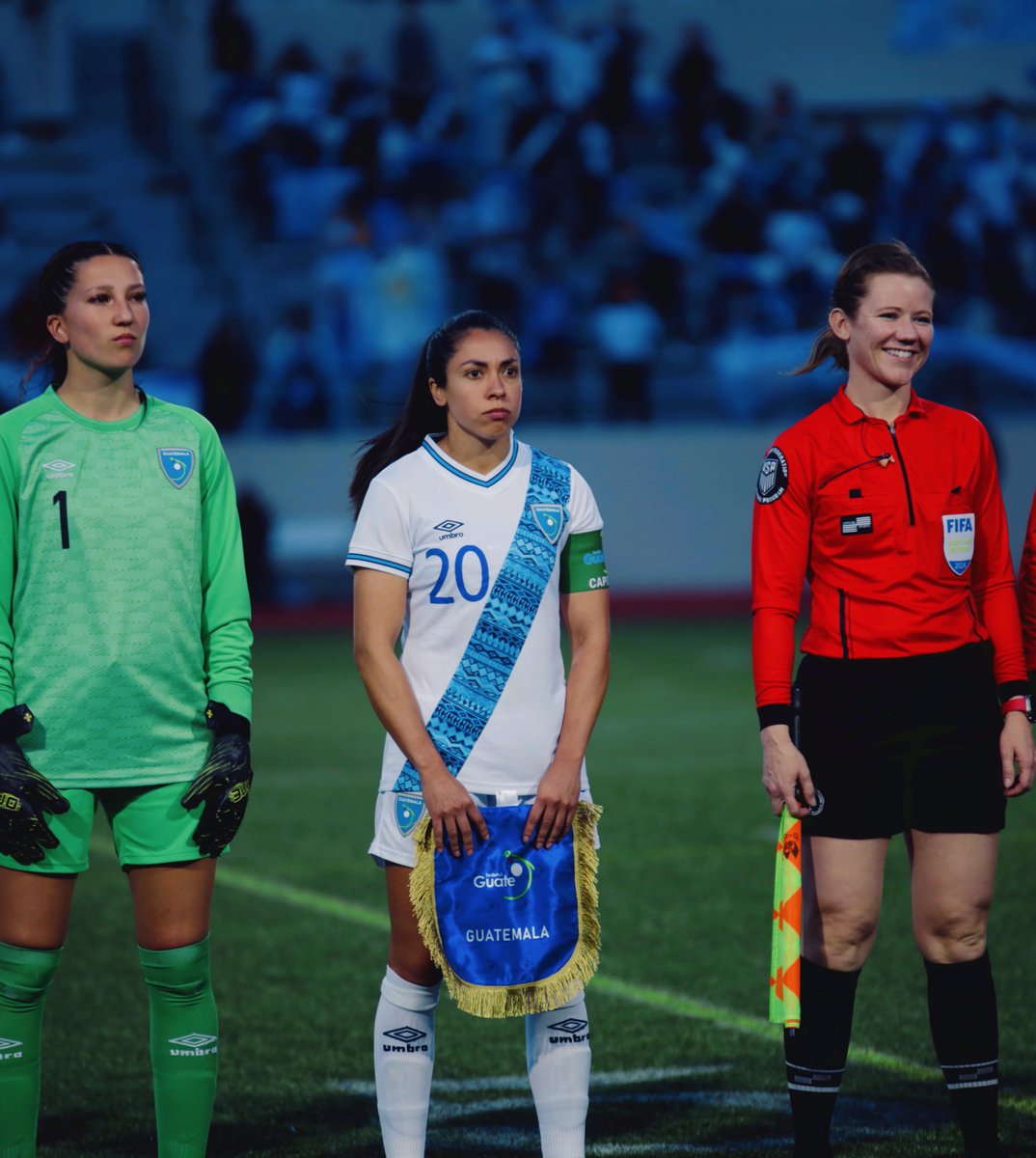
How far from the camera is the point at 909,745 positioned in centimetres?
396

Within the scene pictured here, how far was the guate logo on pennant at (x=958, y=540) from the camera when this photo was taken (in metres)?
3.97

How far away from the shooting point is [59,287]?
3.80 meters

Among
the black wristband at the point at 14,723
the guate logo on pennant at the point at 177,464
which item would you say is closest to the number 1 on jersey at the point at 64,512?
the guate logo on pennant at the point at 177,464

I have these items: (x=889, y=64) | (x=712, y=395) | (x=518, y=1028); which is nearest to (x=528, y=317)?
(x=712, y=395)

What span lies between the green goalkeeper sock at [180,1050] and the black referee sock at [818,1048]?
124 cm

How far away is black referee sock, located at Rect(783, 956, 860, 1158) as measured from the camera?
403 cm

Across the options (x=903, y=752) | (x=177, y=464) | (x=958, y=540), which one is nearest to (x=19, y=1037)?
(x=177, y=464)

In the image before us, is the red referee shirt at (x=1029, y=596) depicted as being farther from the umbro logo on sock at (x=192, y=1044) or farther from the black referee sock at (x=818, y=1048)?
the umbro logo on sock at (x=192, y=1044)

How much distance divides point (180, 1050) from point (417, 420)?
4.57 feet

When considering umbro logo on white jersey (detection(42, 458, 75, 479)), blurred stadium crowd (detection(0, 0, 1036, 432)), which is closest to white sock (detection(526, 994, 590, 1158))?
umbro logo on white jersey (detection(42, 458, 75, 479))

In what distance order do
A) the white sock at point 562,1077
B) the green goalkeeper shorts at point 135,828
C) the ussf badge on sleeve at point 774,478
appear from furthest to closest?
the ussf badge on sleeve at point 774,478
the white sock at point 562,1077
the green goalkeeper shorts at point 135,828

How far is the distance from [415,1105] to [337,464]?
48.5 ft

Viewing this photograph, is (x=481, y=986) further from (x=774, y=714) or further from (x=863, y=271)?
(x=863, y=271)

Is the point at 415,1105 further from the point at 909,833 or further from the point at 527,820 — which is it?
the point at 909,833
